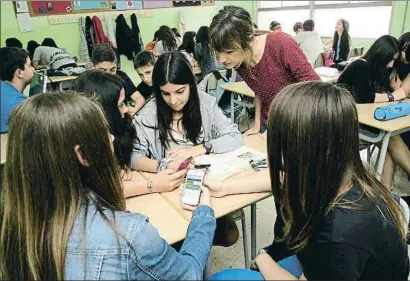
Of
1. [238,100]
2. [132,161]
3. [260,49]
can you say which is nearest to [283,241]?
[132,161]

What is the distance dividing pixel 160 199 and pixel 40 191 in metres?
0.61

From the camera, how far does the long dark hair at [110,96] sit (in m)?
1.37

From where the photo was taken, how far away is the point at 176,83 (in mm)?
1542

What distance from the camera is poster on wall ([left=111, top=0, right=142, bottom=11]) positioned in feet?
19.9

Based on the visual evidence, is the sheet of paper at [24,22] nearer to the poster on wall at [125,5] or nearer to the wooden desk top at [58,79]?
the poster on wall at [125,5]

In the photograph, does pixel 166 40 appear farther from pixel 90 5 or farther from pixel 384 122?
pixel 384 122

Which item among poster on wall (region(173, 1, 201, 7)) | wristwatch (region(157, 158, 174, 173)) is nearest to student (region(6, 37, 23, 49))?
poster on wall (region(173, 1, 201, 7))

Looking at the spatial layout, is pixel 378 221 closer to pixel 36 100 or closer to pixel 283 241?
pixel 283 241

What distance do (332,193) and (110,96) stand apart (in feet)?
3.28

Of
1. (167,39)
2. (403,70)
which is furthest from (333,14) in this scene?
(403,70)

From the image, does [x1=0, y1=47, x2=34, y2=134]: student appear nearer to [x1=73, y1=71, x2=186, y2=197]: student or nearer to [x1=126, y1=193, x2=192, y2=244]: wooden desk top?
[x1=73, y1=71, x2=186, y2=197]: student

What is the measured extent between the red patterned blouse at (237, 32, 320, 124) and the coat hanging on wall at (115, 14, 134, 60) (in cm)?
482

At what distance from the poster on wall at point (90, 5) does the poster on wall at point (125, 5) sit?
13 centimetres

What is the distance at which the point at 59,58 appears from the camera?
4.77 metres
